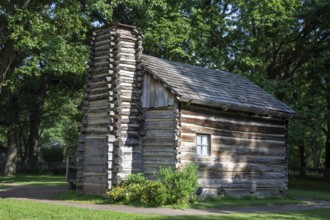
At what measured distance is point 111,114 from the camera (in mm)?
18719

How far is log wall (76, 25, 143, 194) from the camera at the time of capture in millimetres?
18578

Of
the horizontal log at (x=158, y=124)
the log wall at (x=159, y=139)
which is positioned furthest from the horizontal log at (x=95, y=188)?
the horizontal log at (x=158, y=124)

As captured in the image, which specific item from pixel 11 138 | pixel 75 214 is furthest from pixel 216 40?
pixel 75 214

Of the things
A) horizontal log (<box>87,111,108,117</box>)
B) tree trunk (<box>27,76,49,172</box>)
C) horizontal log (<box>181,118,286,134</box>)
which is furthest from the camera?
tree trunk (<box>27,76,49,172</box>)

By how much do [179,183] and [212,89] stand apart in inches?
224

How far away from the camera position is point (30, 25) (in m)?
23.7

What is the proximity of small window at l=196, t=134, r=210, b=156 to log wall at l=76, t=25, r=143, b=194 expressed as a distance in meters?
2.48

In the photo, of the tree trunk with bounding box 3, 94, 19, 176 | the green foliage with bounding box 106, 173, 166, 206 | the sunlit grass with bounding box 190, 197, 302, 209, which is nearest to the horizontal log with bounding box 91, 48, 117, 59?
the green foliage with bounding box 106, 173, 166, 206

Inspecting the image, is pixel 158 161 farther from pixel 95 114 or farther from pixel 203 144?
pixel 95 114

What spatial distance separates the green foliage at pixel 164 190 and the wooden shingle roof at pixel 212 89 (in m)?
3.01

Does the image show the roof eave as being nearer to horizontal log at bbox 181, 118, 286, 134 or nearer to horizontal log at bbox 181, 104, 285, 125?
horizontal log at bbox 181, 104, 285, 125

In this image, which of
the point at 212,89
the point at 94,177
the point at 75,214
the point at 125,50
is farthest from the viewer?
the point at 212,89

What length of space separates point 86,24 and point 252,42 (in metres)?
11.9

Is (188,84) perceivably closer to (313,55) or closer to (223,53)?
(223,53)
